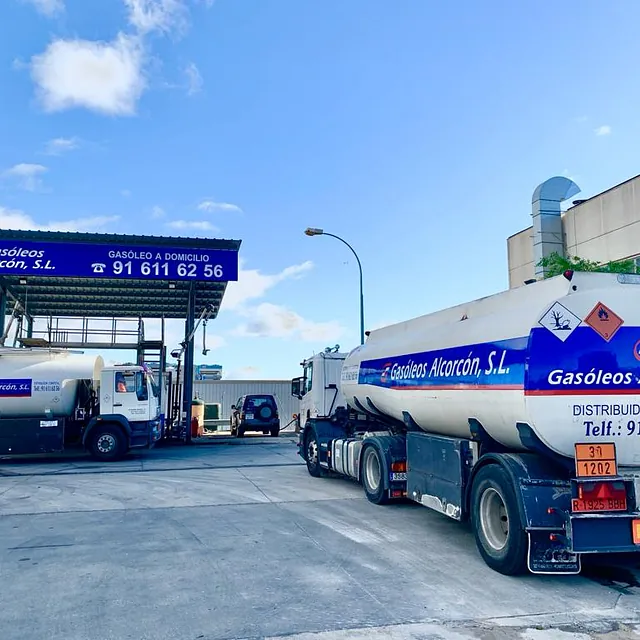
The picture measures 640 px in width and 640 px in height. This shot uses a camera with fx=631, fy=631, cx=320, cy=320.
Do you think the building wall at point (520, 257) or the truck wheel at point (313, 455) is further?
the building wall at point (520, 257)

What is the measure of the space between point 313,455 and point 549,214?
19767mm

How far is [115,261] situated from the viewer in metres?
21.7

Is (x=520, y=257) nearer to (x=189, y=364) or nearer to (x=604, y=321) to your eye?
(x=189, y=364)

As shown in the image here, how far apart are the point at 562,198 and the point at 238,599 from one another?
1097 inches

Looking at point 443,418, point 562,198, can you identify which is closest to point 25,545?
point 443,418

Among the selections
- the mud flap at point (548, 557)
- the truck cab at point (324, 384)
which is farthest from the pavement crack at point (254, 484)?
the mud flap at point (548, 557)

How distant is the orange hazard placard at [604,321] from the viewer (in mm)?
6600

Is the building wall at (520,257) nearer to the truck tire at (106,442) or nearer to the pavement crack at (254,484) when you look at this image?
the pavement crack at (254,484)

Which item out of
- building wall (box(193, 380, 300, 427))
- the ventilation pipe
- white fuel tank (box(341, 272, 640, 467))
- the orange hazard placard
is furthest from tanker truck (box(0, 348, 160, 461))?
the ventilation pipe

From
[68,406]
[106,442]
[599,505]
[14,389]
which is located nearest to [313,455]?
[106,442]

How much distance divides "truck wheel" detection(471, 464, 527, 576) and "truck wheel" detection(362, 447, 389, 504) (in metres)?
3.25

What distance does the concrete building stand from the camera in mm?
24844

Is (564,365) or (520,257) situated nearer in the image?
(564,365)

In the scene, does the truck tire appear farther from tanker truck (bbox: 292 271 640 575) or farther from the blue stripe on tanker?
the blue stripe on tanker
